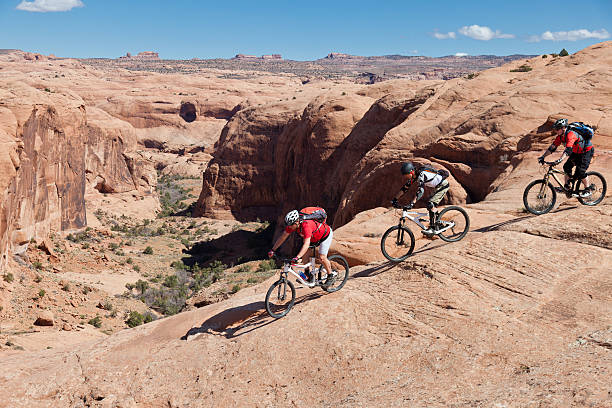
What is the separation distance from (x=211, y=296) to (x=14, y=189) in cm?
1239

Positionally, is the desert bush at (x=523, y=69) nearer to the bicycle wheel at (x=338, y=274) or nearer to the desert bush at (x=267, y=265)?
the desert bush at (x=267, y=265)

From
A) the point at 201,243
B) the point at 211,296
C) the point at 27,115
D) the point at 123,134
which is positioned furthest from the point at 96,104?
the point at 211,296

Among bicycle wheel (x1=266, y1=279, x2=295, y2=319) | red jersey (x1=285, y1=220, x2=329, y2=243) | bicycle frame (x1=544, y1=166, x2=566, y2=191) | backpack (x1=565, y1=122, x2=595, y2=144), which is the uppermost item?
backpack (x1=565, y1=122, x2=595, y2=144)

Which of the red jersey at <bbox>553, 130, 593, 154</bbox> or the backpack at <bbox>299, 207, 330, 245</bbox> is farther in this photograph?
the red jersey at <bbox>553, 130, 593, 154</bbox>

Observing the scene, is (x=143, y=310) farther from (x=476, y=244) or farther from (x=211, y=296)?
(x=476, y=244)

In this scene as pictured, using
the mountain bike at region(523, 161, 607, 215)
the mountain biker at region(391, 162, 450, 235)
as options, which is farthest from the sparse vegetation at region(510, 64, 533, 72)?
the mountain biker at region(391, 162, 450, 235)

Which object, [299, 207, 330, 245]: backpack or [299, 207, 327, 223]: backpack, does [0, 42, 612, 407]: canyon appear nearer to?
[299, 207, 330, 245]: backpack

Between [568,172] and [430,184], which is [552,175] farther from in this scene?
[430,184]

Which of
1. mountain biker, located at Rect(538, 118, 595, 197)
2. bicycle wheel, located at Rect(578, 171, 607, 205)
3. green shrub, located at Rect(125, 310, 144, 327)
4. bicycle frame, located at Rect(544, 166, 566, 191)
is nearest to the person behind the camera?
mountain biker, located at Rect(538, 118, 595, 197)

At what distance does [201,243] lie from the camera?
39.2m

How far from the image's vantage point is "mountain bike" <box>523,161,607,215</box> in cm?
959

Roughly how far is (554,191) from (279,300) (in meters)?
6.16

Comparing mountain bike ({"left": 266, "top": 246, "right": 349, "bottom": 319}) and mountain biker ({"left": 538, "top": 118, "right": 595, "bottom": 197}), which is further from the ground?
mountain biker ({"left": 538, "top": 118, "right": 595, "bottom": 197})

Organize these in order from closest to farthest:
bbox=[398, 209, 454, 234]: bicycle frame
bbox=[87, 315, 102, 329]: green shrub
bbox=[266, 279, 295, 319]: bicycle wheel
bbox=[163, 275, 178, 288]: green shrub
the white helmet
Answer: the white helmet < bbox=[266, 279, 295, 319]: bicycle wheel < bbox=[398, 209, 454, 234]: bicycle frame < bbox=[87, 315, 102, 329]: green shrub < bbox=[163, 275, 178, 288]: green shrub
